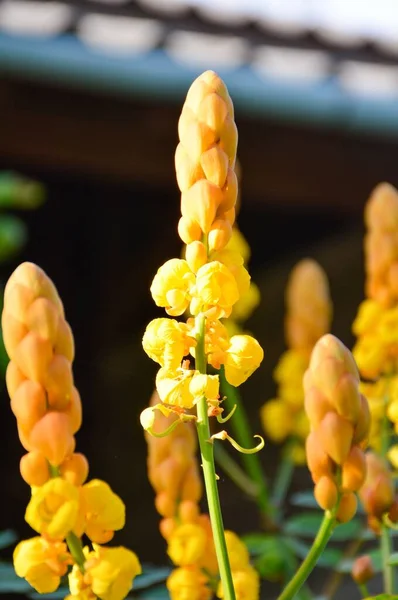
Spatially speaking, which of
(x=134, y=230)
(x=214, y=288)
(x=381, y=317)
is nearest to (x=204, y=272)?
(x=214, y=288)

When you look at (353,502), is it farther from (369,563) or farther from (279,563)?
(279,563)

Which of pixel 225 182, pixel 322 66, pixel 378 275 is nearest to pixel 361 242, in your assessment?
pixel 322 66

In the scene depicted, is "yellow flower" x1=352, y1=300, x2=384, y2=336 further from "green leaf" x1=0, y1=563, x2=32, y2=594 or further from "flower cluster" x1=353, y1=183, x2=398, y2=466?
"green leaf" x1=0, y1=563, x2=32, y2=594

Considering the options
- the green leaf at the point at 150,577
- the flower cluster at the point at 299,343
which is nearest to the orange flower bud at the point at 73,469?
the green leaf at the point at 150,577

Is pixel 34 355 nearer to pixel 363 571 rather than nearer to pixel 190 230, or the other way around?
pixel 190 230

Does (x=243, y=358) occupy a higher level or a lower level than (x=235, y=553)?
higher

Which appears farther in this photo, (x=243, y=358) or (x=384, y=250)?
(x=384, y=250)
